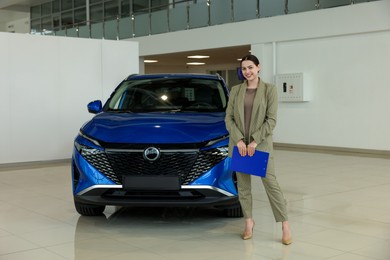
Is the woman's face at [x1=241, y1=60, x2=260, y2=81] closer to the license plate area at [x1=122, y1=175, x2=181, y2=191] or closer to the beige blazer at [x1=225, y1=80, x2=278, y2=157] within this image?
the beige blazer at [x1=225, y1=80, x2=278, y2=157]

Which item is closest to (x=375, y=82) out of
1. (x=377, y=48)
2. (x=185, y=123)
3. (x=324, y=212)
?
(x=377, y=48)

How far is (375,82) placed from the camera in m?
11.0

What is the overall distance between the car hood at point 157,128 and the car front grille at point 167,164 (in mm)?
120

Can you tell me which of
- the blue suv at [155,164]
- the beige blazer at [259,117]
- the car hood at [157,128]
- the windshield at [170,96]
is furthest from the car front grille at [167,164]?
the windshield at [170,96]

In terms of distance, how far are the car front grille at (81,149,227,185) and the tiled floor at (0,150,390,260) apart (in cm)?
54

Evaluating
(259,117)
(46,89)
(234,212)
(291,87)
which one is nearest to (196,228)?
(234,212)

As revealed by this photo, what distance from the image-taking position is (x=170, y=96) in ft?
18.4

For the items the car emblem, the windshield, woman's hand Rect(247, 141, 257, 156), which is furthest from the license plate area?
the windshield

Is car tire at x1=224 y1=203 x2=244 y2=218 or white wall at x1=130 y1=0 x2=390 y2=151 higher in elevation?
white wall at x1=130 y1=0 x2=390 y2=151

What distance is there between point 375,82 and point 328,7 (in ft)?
7.07

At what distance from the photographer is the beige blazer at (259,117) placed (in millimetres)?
4113

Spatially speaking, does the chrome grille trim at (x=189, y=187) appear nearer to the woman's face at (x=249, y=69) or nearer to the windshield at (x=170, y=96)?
the woman's face at (x=249, y=69)

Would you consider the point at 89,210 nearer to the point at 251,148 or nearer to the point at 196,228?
the point at 196,228

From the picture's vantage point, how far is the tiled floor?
4.03 meters
